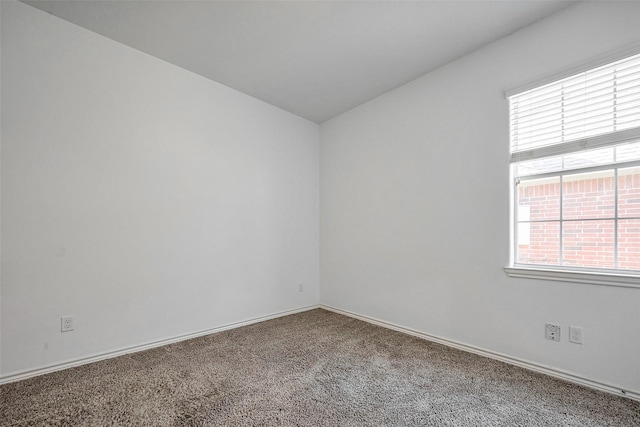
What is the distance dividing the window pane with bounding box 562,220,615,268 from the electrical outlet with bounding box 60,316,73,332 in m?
3.75

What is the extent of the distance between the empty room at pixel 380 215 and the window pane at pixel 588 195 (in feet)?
0.04

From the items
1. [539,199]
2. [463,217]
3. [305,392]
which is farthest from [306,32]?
[305,392]

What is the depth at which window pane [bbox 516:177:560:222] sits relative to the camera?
7.06ft

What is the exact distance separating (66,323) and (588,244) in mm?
3888

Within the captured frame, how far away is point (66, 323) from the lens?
84.9 inches

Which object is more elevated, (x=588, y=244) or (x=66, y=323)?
(x=588, y=244)

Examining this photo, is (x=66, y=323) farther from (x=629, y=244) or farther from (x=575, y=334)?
(x=629, y=244)

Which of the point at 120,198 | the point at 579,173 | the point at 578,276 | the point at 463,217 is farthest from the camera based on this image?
the point at 463,217

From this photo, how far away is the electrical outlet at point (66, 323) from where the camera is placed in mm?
2141

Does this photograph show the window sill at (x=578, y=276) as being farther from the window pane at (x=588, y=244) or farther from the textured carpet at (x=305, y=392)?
the textured carpet at (x=305, y=392)

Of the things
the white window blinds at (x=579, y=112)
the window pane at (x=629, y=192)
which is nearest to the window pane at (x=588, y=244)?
the window pane at (x=629, y=192)

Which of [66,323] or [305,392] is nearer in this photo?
[305,392]

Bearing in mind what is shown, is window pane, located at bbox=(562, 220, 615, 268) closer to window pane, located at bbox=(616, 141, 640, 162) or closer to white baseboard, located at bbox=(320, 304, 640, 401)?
window pane, located at bbox=(616, 141, 640, 162)

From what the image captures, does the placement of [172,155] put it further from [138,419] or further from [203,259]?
[138,419]
